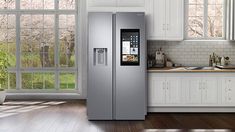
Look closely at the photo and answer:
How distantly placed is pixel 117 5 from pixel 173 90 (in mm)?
1745

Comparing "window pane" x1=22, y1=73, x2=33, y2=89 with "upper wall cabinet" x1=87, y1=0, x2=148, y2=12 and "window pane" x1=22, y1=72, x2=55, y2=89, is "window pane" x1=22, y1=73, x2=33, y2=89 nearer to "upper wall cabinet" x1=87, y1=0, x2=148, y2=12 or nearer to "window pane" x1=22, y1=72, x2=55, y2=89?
"window pane" x1=22, y1=72, x2=55, y2=89

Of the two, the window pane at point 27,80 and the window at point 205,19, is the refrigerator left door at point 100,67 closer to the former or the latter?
the window at point 205,19

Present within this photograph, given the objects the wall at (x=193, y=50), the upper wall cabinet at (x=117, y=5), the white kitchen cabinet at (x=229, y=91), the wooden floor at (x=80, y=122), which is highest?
the upper wall cabinet at (x=117, y=5)

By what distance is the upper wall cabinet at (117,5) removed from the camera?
694 centimetres

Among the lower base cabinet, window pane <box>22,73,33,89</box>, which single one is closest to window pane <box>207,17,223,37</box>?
the lower base cabinet

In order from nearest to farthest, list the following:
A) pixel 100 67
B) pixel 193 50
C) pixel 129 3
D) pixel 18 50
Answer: pixel 100 67, pixel 129 3, pixel 193 50, pixel 18 50

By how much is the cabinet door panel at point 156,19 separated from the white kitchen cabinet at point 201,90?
966mm

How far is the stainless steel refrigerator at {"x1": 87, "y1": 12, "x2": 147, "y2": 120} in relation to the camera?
6359 mm

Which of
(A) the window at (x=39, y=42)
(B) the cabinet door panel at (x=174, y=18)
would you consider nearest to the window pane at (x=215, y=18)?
(B) the cabinet door panel at (x=174, y=18)

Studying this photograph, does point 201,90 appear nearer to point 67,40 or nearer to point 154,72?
point 154,72

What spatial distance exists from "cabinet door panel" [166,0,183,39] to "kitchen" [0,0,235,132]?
2 centimetres

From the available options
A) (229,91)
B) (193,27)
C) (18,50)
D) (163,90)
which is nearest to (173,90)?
(163,90)

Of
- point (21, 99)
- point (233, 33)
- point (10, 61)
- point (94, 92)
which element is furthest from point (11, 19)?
point (233, 33)

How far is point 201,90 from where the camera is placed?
6953 millimetres
